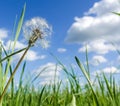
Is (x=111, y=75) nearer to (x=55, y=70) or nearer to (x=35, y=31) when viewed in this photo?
(x=55, y=70)

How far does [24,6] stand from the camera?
1.75 metres

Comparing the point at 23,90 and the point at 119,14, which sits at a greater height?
the point at 119,14

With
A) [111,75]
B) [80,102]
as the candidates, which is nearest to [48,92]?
[80,102]

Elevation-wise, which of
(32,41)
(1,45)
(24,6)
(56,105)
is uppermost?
(24,6)

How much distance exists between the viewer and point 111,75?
2600 mm

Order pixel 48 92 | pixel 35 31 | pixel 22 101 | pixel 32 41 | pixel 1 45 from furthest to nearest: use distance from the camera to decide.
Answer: pixel 48 92, pixel 22 101, pixel 1 45, pixel 35 31, pixel 32 41

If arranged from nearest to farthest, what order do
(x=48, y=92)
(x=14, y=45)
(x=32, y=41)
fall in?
(x=32, y=41) < (x=14, y=45) < (x=48, y=92)

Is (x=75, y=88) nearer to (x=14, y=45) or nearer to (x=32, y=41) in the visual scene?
(x=14, y=45)

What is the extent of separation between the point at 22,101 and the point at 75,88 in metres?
0.64

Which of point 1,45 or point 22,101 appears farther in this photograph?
point 22,101

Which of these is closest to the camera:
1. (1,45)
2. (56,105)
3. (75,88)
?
(1,45)

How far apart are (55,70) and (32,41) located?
1.60 m

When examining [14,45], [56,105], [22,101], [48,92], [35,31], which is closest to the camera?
[35,31]

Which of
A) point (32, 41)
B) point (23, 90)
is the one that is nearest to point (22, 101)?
point (23, 90)
